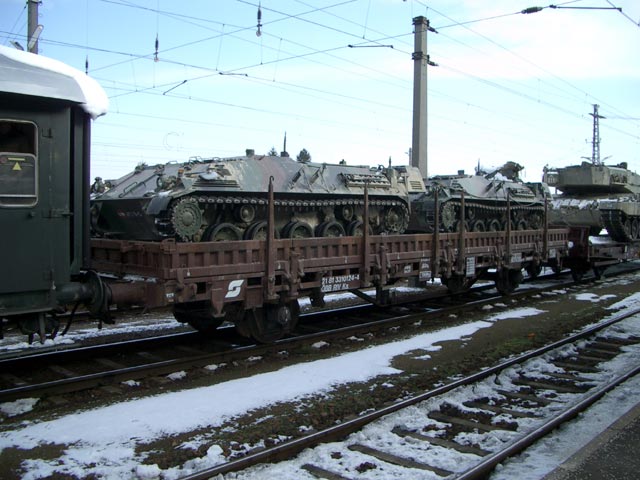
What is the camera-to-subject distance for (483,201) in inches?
627

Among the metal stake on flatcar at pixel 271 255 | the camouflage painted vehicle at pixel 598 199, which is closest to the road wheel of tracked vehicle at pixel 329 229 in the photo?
Answer: the metal stake on flatcar at pixel 271 255

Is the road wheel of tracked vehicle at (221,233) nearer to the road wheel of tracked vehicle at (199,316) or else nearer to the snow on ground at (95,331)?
the road wheel of tracked vehicle at (199,316)

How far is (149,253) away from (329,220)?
5.04 meters

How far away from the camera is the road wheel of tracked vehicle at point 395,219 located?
12.8m

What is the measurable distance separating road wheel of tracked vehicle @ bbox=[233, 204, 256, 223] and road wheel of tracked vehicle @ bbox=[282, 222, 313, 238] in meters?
0.64

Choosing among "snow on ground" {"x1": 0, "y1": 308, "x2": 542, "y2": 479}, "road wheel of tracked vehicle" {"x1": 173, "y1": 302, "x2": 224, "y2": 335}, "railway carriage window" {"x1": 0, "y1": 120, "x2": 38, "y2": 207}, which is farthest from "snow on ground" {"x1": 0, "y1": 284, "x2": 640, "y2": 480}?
"railway carriage window" {"x1": 0, "y1": 120, "x2": 38, "y2": 207}

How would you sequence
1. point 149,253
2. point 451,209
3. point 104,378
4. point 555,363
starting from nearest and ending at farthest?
point 104,378 → point 149,253 → point 555,363 → point 451,209

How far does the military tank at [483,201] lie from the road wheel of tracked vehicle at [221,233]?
5.27m

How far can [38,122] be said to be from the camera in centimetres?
531

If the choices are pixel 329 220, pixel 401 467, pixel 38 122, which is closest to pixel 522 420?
pixel 401 467

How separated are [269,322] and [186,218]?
2.23 metres

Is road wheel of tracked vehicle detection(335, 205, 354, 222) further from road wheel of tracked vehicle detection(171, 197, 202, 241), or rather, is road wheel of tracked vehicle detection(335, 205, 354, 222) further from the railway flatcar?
the railway flatcar

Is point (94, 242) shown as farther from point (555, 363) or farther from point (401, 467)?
point (555, 363)

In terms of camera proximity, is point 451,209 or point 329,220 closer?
point 329,220
